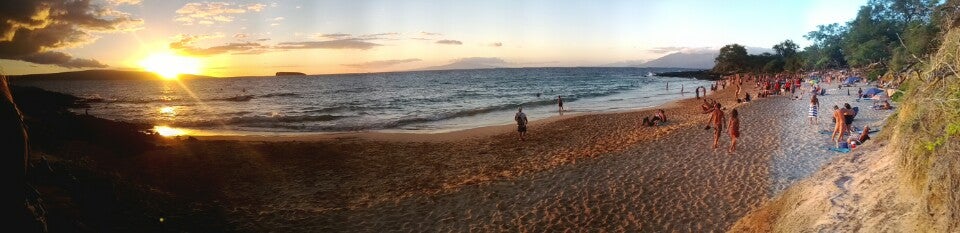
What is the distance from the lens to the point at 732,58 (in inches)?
4471

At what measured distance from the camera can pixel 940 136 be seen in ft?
14.4

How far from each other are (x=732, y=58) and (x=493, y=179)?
119 metres

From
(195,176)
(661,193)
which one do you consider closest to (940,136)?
(661,193)

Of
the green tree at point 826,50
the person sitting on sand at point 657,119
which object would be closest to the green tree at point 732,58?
the green tree at point 826,50

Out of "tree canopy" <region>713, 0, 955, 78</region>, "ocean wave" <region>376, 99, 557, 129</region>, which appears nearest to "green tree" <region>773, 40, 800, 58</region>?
"tree canopy" <region>713, 0, 955, 78</region>

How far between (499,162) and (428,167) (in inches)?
96.2

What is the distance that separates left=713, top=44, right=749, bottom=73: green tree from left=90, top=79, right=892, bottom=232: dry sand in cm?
10421

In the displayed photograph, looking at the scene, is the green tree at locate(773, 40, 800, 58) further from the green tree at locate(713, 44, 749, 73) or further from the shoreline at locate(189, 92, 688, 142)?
the shoreline at locate(189, 92, 688, 142)

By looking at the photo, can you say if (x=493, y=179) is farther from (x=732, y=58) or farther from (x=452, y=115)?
(x=732, y=58)

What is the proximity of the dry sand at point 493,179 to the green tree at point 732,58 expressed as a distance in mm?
104206

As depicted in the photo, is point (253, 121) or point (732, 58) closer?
point (253, 121)

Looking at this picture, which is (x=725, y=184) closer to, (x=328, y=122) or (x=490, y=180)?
(x=490, y=180)

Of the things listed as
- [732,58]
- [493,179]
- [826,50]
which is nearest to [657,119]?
[493,179]

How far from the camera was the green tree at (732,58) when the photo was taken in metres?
112
